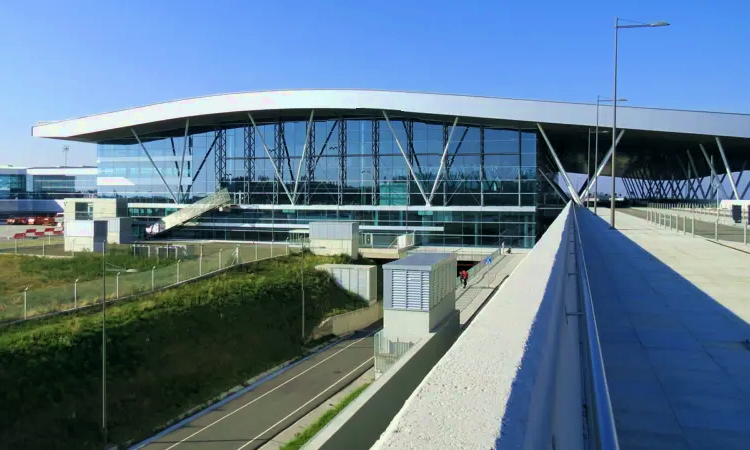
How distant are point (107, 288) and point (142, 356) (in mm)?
5484

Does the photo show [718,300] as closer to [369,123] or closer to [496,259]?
[496,259]

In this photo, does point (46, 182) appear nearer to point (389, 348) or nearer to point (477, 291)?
point (477, 291)

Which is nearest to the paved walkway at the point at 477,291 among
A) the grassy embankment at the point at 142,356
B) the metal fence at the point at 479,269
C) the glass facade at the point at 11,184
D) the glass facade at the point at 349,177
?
the metal fence at the point at 479,269

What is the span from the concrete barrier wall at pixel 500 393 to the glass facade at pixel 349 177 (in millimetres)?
40407

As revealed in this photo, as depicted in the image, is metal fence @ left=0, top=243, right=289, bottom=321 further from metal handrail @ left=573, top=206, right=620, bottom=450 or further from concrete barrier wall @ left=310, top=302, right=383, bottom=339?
metal handrail @ left=573, top=206, right=620, bottom=450

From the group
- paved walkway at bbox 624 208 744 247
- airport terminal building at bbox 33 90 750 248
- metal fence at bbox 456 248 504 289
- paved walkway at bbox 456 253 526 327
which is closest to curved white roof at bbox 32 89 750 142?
airport terminal building at bbox 33 90 750 248

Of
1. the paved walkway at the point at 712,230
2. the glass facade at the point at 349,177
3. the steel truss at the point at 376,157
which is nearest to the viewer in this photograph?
the paved walkway at the point at 712,230

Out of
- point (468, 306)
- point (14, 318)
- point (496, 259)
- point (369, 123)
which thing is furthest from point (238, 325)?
point (369, 123)

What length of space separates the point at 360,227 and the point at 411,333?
31058 millimetres

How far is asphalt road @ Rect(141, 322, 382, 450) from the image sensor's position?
17781mm

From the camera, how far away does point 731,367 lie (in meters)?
4.61

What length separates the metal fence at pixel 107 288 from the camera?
2212 cm

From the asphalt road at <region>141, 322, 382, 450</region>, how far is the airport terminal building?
18991mm

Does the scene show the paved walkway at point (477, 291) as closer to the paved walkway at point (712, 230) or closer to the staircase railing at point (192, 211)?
the paved walkway at point (712, 230)
